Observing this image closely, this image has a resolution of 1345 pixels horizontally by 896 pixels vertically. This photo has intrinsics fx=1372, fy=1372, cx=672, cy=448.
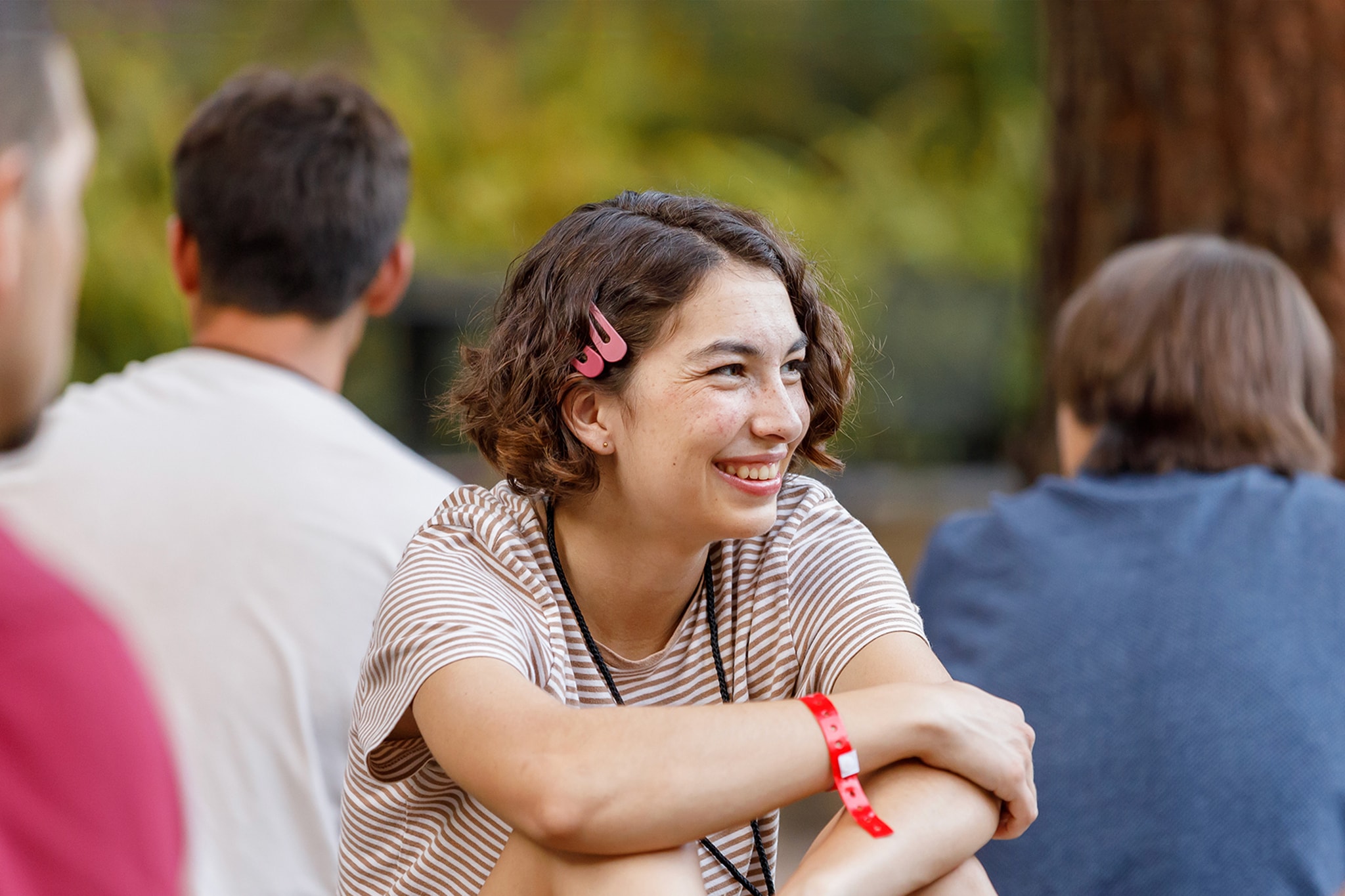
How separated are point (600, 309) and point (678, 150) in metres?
4.55

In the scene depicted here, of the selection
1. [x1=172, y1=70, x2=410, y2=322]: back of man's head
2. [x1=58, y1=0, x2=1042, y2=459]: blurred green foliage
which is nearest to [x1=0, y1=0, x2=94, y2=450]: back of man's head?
[x1=172, y1=70, x2=410, y2=322]: back of man's head

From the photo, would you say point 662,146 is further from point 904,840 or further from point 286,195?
point 904,840

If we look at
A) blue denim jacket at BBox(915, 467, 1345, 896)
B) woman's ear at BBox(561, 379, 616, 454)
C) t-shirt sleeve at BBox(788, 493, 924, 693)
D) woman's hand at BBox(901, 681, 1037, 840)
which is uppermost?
woman's ear at BBox(561, 379, 616, 454)

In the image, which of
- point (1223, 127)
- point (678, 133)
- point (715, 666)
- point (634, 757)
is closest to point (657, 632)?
point (715, 666)

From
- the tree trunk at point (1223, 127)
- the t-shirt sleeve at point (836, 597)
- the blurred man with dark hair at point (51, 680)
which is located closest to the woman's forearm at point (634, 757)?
the t-shirt sleeve at point (836, 597)

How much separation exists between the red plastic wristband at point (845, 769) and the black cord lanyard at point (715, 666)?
0.75 feet

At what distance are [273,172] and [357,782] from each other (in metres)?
1.01

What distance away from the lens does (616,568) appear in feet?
5.20

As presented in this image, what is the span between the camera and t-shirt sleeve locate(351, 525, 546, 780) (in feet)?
4.61

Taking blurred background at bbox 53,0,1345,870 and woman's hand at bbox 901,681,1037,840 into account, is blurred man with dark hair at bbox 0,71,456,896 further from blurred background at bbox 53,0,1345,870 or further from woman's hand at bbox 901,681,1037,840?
blurred background at bbox 53,0,1345,870

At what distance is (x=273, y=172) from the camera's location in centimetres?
211

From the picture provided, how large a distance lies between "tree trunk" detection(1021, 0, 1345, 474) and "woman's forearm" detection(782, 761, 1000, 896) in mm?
1589

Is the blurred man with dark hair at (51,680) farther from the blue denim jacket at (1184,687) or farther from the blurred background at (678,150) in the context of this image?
the blurred background at (678,150)

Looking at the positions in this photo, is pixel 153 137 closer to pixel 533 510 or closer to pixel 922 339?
pixel 922 339
